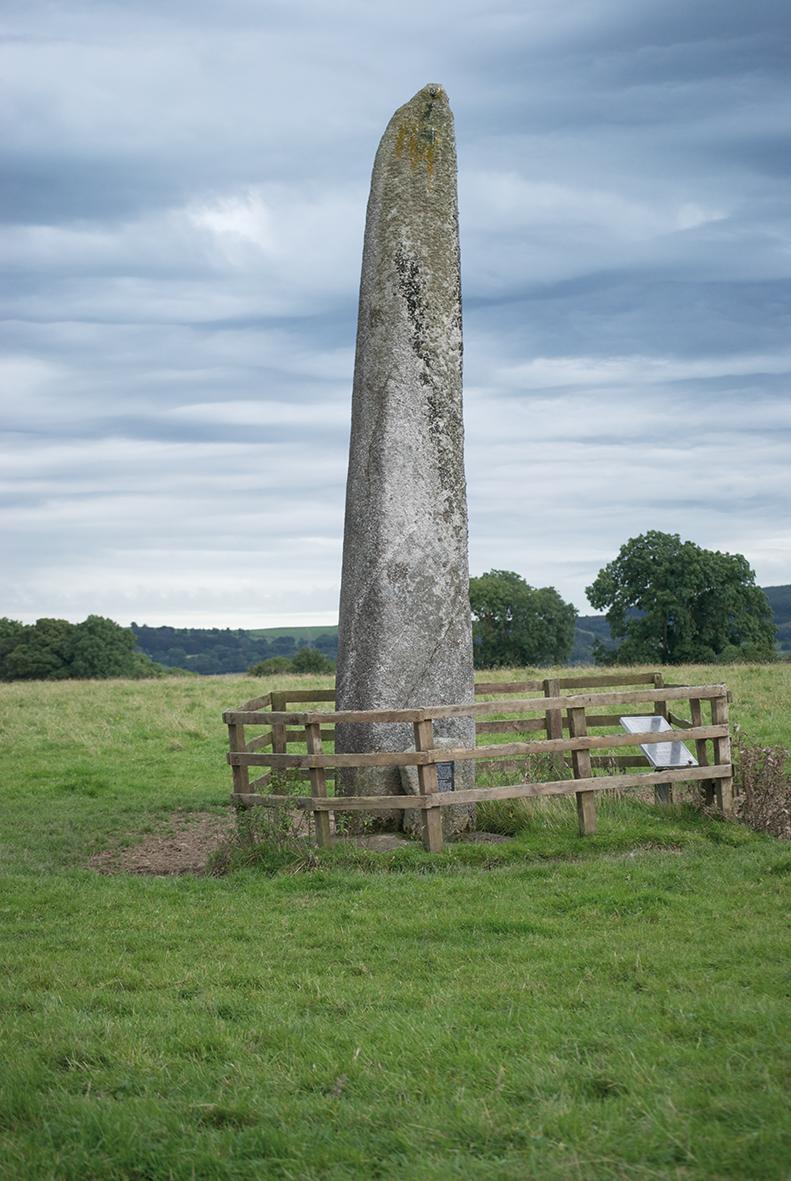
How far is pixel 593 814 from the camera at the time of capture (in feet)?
39.3

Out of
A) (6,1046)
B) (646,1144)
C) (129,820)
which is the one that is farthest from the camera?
(129,820)

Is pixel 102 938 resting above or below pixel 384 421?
below

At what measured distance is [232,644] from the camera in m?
119

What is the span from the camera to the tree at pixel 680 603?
5822 cm

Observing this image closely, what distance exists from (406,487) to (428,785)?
12.5 feet

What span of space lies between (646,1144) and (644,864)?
20.1ft

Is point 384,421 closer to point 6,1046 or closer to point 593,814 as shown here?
point 593,814

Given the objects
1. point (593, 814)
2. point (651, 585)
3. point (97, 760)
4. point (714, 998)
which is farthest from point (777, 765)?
point (651, 585)

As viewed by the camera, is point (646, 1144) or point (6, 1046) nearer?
point (646, 1144)

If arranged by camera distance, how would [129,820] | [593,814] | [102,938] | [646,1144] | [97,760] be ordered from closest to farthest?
[646,1144]
[102,938]
[593,814]
[129,820]
[97,760]

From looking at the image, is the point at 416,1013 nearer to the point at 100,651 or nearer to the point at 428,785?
the point at 428,785

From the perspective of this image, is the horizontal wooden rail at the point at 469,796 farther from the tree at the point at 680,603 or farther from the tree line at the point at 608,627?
the tree at the point at 680,603

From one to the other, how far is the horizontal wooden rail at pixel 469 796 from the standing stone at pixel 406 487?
1.62 metres

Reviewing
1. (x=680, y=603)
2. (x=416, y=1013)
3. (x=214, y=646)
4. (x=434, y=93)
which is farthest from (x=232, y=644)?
(x=416, y=1013)
